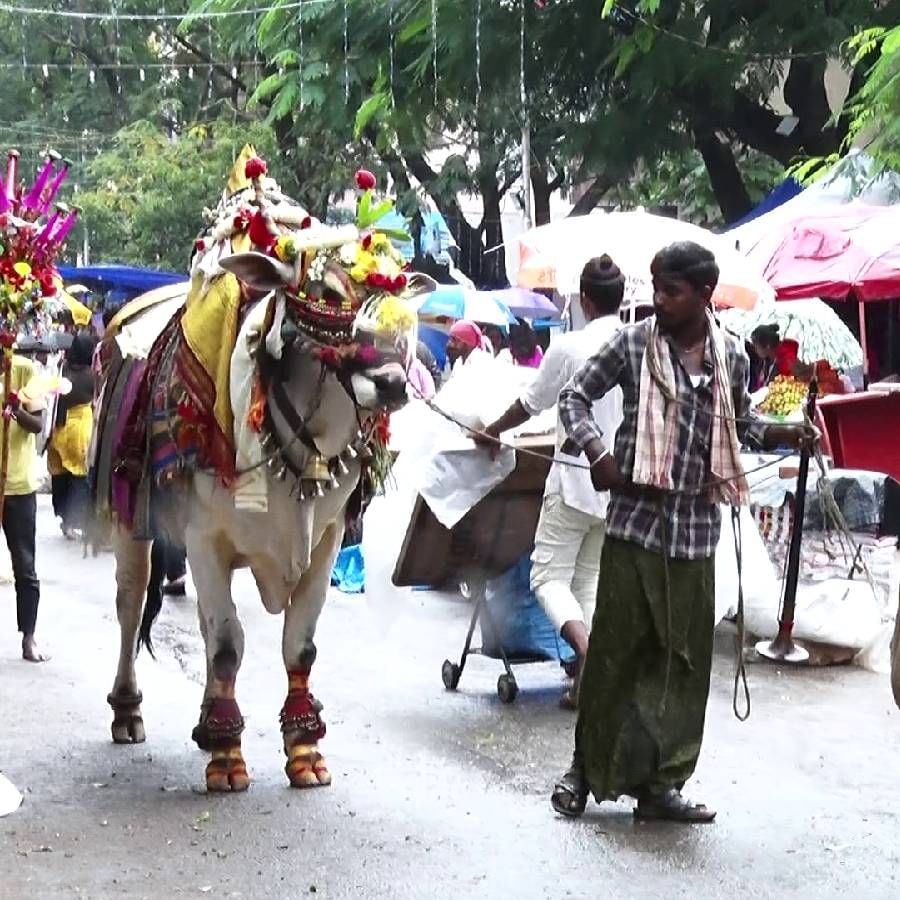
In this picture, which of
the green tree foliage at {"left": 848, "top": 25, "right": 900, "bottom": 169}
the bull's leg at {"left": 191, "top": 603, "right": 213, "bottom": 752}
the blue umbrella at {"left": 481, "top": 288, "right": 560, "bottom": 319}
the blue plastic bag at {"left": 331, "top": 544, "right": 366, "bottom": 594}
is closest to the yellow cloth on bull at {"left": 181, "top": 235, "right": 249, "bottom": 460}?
the bull's leg at {"left": 191, "top": 603, "right": 213, "bottom": 752}

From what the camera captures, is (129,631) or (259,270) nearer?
(259,270)

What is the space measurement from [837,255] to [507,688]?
5.86 metres

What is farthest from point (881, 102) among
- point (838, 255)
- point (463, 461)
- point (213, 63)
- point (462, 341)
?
point (213, 63)

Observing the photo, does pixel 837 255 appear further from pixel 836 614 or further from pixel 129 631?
pixel 129 631

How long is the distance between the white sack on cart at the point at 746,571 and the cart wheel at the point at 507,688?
1.02 metres

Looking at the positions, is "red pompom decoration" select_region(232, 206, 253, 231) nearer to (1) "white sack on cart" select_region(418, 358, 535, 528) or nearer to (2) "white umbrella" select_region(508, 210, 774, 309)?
(1) "white sack on cart" select_region(418, 358, 535, 528)

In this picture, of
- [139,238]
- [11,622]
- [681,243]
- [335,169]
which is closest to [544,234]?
[11,622]

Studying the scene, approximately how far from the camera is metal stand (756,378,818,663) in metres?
8.95

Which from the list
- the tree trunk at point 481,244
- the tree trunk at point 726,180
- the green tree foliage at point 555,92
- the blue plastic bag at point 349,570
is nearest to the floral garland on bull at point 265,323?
the blue plastic bag at point 349,570

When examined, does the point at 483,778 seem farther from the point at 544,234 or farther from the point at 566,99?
the point at 566,99

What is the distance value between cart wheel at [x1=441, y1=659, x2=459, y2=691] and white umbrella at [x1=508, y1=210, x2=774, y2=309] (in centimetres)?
276

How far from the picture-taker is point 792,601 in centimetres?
895

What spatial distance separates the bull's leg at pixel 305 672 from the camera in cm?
637

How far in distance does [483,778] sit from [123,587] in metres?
1.87
